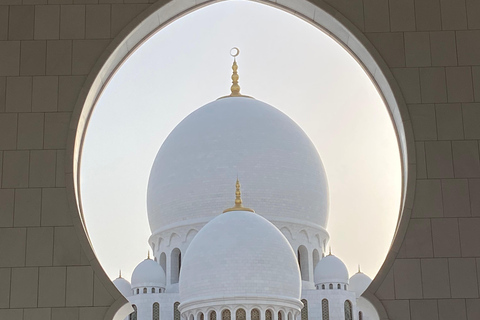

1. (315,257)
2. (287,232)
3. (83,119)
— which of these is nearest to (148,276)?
(287,232)

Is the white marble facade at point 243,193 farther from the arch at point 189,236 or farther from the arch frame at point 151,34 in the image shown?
the arch frame at point 151,34

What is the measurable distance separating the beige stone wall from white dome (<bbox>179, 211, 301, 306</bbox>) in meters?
23.9

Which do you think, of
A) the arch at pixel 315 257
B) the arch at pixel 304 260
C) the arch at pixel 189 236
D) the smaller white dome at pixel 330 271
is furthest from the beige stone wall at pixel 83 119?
the arch at pixel 315 257

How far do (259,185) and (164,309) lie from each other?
685 cm

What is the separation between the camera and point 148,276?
1511 inches

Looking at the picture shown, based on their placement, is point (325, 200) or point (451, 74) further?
point (325, 200)

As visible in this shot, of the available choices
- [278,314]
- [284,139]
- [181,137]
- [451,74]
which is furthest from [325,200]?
[451,74]

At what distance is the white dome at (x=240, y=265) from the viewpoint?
101 ft

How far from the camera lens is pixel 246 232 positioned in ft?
102

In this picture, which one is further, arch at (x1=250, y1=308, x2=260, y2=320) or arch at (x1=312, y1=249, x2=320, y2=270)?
arch at (x1=312, y1=249, x2=320, y2=270)

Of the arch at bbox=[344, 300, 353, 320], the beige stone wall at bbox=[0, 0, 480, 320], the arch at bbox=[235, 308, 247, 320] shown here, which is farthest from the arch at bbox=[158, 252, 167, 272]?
the beige stone wall at bbox=[0, 0, 480, 320]

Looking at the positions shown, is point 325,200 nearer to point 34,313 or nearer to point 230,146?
point 230,146

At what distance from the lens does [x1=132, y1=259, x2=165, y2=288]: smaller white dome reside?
3838 cm

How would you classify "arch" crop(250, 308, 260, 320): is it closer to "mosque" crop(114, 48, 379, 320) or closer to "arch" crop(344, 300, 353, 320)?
"mosque" crop(114, 48, 379, 320)
